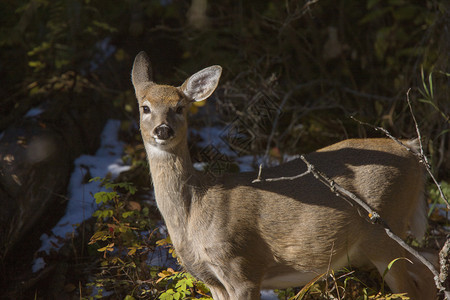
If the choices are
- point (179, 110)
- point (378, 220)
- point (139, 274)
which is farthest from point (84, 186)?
point (378, 220)

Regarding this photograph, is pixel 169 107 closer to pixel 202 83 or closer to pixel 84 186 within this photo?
pixel 202 83

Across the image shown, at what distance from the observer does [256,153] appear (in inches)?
215

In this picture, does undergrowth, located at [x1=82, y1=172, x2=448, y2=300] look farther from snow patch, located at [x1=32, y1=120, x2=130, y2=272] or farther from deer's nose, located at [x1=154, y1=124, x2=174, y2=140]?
deer's nose, located at [x1=154, y1=124, x2=174, y2=140]

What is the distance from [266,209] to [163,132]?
33.8 inches

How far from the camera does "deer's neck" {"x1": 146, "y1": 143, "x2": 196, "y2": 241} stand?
338 cm

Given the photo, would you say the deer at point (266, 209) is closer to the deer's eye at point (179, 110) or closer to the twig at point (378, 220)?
the deer's eye at point (179, 110)

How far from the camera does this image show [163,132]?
3180 millimetres

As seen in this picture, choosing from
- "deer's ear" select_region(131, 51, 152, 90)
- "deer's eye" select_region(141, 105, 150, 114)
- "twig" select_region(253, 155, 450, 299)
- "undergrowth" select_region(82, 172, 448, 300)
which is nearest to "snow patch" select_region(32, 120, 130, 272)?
"undergrowth" select_region(82, 172, 448, 300)

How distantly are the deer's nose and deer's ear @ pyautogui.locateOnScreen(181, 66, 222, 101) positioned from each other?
16.2 inches

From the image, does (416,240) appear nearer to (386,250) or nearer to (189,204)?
(386,250)

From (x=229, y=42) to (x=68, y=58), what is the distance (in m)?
1.98

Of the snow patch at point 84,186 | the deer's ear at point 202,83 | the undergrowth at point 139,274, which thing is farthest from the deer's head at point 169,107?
the snow patch at point 84,186

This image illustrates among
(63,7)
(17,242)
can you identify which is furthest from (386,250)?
(63,7)

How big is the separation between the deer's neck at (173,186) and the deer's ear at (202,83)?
39cm
